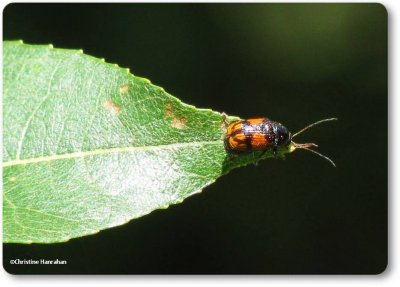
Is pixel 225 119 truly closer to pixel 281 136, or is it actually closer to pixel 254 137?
pixel 254 137

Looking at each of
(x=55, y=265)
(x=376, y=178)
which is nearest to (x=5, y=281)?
(x=55, y=265)

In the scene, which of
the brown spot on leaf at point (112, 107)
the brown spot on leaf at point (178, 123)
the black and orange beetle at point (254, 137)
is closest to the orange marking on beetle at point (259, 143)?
the black and orange beetle at point (254, 137)

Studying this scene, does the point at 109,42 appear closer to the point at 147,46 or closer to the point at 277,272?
the point at 147,46

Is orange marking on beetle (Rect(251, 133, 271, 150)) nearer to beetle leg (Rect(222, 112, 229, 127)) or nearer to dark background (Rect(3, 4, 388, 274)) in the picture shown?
beetle leg (Rect(222, 112, 229, 127))

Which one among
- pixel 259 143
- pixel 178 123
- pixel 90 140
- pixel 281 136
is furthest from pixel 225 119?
pixel 281 136

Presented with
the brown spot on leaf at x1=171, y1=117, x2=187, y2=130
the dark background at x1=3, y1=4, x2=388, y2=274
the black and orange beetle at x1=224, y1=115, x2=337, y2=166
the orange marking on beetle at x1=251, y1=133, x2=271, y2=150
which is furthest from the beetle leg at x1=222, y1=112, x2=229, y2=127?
the dark background at x1=3, y1=4, x2=388, y2=274
